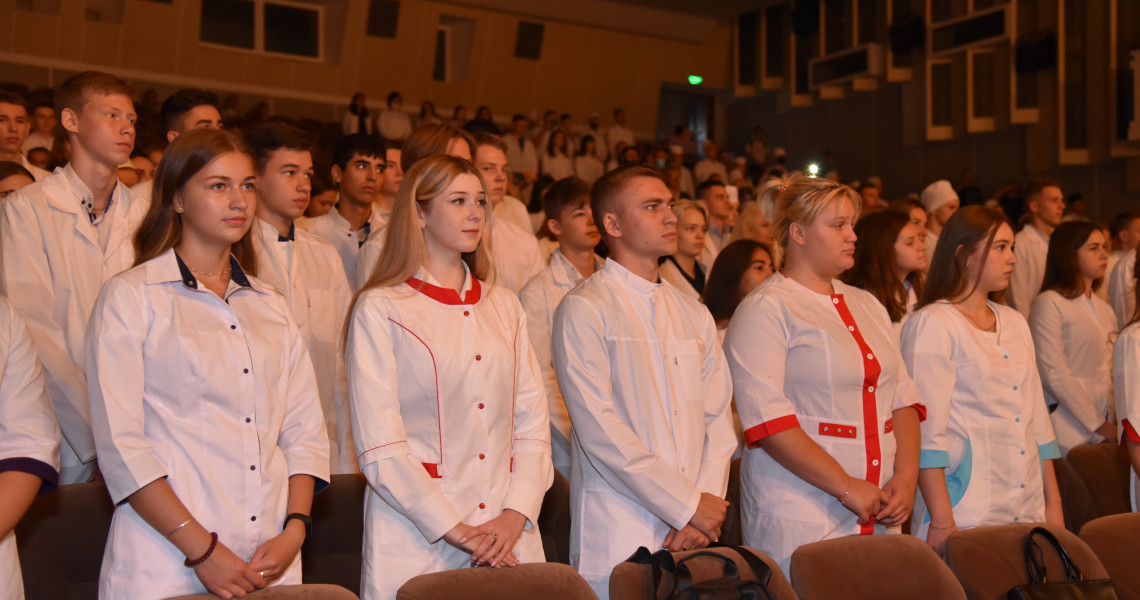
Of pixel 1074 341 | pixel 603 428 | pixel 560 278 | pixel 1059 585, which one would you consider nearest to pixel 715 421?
pixel 603 428

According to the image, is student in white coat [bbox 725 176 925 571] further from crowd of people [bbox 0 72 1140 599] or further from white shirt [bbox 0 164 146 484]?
white shirt [bbox 0 164 146 484]

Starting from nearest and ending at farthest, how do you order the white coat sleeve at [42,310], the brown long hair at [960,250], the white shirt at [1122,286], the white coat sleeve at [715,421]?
1. the white coat sleeve at [715,421]
2. the white coat sleeve at [42,310]
3. the brown long hair at [960,250]
4. the white shirt at [1122,286]

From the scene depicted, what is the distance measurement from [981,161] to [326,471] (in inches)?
500

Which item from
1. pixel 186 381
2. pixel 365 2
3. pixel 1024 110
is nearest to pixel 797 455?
pixel 186 381

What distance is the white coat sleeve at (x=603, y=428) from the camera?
8.95ft

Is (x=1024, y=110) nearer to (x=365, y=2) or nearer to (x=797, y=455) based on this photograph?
(x=365, y=2)

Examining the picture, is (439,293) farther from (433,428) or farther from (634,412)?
(634,412)

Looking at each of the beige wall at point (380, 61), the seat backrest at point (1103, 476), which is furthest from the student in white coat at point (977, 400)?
the beige wall at point (380, 61)

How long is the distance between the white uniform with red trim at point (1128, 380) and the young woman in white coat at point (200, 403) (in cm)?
280

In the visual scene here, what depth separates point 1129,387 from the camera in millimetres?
3629

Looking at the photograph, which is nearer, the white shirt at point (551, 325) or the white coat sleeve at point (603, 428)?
the white coat sleeve at point (603, 428)

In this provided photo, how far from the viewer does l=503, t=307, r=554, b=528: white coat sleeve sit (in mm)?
2572

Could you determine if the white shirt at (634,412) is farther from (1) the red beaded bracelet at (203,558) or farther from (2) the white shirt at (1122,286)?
(2) the white shirt at (1122,286)

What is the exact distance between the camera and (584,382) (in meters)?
2.85
